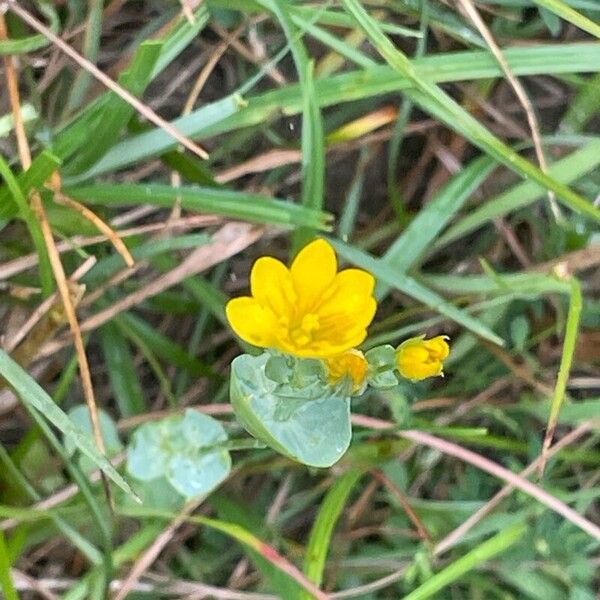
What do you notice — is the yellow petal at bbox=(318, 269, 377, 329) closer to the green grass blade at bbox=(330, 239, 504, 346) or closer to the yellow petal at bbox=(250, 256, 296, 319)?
the yellow petal at bbox=(250, 256, 296, 319)

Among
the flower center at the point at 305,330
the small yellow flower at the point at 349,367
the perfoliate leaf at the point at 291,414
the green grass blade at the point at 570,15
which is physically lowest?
the perfoliate leaf at the point at 291,414

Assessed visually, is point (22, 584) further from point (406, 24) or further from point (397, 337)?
point (406, 24)

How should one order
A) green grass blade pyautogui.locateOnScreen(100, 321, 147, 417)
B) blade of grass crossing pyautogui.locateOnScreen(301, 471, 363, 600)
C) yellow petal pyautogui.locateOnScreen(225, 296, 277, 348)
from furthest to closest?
1. green grass blade pyautogui.locateOnScreen(100, 321, 147, 417)
2. blade of grass crossing pyautogui.locateOnScreen(301, 471, 363, 600)
3. yellow petal pyautogui.locateOnScreen(225, 296, 277, 348)

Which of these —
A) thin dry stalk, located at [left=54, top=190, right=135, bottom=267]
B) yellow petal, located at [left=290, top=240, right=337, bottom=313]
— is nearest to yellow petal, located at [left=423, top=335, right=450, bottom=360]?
yellow petal, located at [left=290, top=240, right=337, bottom=313]

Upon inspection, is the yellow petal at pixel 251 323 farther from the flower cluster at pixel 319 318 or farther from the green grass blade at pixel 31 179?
the green grass blade at pixel 31 179

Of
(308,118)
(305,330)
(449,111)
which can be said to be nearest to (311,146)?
(308,118)

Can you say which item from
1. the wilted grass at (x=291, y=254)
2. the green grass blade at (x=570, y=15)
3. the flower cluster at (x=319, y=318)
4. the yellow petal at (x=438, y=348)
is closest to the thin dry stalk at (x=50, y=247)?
the wilted grass at (x=291, y=254)

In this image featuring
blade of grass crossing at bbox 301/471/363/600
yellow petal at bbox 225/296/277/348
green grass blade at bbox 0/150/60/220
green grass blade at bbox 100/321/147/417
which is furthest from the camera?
green grass blade at bbox 100/321/147/417
